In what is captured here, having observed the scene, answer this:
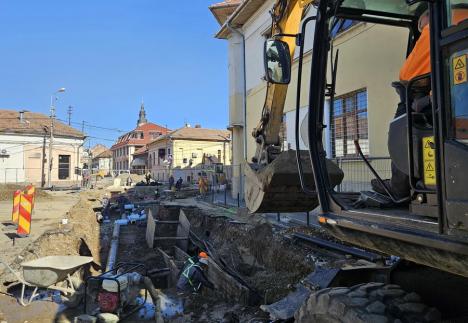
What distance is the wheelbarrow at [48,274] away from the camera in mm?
6242

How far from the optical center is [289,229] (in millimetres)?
9742

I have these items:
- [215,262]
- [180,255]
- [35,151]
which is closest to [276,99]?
[215,262]

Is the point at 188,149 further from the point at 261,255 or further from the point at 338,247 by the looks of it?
the point at 338,247

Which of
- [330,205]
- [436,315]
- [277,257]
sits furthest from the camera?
[277,257]

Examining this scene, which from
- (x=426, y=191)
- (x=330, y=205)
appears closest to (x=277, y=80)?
(x=330, y=205)

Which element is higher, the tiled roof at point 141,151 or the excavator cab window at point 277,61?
the tiled roof at point 141,151

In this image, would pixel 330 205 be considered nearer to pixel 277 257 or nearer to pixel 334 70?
pixel 334 70

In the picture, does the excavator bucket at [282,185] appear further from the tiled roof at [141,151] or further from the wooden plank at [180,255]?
the tiled roof at [141,151]

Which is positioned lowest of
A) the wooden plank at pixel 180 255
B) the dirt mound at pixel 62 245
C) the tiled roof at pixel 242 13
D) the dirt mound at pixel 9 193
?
the wooden plank at pixel 180 255

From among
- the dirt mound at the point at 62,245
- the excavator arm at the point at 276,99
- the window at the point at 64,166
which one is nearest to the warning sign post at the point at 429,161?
the excavator arm at the point at 276,99

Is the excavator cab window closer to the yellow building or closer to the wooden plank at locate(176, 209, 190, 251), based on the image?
the wooden plank at locate(176, 209, 190, 251)

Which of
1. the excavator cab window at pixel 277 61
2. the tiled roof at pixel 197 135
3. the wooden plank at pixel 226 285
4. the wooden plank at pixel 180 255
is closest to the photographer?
the excavator cab window at pixel 277 61

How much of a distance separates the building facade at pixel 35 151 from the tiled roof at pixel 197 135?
44.1 ft

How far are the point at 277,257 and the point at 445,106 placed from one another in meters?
Result: 7.08
